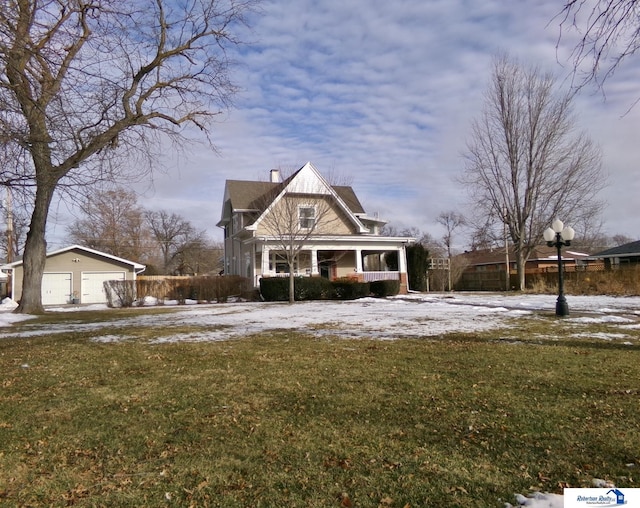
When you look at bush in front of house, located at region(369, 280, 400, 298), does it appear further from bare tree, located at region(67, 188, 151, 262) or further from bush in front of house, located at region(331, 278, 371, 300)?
bare tree, located at region(67, 188, 151, 262)

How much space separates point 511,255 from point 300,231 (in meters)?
39.1

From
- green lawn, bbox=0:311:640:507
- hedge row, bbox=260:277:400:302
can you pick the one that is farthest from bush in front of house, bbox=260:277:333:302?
green lawn, bbox=0:311:640:507

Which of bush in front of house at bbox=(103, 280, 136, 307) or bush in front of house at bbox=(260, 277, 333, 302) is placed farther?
bush in front of house at bbox=(260, 277, 333, 302)

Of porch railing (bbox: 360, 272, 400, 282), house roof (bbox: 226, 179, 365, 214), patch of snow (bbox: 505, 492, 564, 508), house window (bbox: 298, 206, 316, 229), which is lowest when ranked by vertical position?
patch of snow (bbox: 505, 492, 564, 508)

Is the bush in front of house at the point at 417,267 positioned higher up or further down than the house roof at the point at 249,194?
further down

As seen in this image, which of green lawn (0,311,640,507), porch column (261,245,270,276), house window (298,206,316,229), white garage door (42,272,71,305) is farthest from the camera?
white garage door (42,272,71,305)

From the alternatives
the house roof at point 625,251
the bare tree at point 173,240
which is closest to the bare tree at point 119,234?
the bare tree at point 173,240

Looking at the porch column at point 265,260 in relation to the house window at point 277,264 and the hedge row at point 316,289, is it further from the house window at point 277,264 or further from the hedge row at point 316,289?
the hedge row at point 316,289

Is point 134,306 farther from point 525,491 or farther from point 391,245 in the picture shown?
point 525,491

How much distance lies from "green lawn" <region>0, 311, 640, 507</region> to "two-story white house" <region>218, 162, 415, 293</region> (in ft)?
49.0

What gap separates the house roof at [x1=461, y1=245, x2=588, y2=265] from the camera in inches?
1977

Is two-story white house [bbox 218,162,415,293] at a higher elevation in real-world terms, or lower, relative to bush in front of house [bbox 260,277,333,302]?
higher

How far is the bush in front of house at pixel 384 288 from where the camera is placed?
24938mm

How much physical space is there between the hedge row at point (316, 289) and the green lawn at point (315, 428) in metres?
15.6
